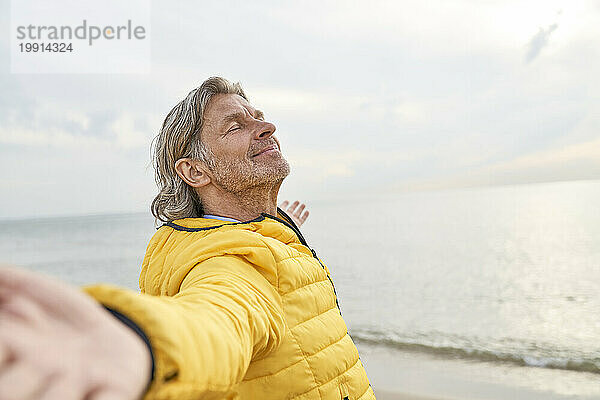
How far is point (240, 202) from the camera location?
2.00m

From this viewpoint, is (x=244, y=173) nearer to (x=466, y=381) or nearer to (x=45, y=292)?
(x=45, y=292)

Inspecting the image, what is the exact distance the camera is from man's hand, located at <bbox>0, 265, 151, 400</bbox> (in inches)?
17.2

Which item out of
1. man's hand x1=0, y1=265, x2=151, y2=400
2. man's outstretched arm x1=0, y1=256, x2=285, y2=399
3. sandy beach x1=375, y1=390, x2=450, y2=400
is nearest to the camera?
man's hand x1=0, y1=265, x2=151, y2=400

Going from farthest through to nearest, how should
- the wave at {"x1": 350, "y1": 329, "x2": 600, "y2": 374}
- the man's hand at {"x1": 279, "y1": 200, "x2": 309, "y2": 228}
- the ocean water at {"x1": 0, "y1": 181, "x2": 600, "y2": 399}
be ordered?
the ocean water at {"x1": 0, "y1": 181, "x2": 600, "y2": 399} → the wave at {"x1": 350, "y1": 329, "x2": 600, "y2": 374} → the man's hand at {"x1": 279, "y1": 200, "x2": 309, "y2": 228}

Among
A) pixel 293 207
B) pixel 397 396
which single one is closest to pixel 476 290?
pixel 397 396

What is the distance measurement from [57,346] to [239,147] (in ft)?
5.08

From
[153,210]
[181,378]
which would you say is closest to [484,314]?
[153,210]

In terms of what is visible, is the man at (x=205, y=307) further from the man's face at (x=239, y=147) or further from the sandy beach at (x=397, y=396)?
the sandy beach at (x=397, y=396)

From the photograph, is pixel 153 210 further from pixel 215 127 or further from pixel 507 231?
pixel 507 231

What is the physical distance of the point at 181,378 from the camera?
0.60 meters

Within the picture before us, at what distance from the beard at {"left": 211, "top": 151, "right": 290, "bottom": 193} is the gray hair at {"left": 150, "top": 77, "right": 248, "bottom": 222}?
0.15 ft

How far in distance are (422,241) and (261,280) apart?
68.0ft

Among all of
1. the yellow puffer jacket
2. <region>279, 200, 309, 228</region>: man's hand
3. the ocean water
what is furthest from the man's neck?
the ocean water

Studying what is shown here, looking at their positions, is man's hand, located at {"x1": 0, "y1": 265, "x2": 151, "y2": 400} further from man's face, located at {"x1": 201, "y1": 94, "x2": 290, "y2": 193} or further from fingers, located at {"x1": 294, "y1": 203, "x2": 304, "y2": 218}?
fingers, located at {"x1": 294, "y1": 203, "x2": 304, "y2": 218}
